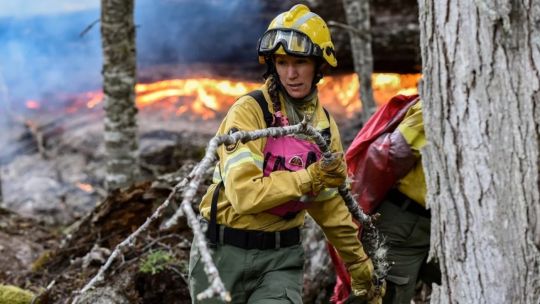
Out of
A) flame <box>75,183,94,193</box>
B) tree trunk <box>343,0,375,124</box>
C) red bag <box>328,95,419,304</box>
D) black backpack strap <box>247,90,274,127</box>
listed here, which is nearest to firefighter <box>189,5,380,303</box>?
black backpack strap <box>247,90,274,127</box>

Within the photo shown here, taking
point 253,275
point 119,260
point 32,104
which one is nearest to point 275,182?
point 253,275

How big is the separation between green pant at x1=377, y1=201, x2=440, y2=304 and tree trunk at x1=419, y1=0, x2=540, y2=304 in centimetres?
168

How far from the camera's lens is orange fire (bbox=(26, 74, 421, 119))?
496 inches

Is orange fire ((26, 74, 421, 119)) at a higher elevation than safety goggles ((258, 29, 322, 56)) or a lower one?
lower

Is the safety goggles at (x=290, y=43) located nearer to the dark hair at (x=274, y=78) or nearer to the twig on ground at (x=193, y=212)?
the dark hair at (x=274, y=78)

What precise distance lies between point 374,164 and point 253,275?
4.05 ft

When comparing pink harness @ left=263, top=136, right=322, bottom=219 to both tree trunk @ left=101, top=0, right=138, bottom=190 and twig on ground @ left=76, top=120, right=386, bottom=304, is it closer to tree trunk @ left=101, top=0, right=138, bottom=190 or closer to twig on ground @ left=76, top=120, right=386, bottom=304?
twig on ground @ left=76, top=120, right=386, bottom=304

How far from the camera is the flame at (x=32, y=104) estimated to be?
1400 centimetres

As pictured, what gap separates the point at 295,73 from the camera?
402 centimetres

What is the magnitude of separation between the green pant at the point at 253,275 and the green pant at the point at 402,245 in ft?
3.40

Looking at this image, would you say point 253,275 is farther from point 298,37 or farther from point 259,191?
point 298,37

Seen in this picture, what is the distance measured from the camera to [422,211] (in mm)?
4781

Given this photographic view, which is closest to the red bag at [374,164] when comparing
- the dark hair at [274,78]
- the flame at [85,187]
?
the dark hair at [274,78]

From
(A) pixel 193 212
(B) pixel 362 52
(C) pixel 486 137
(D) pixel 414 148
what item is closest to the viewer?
(A) pixel 193 212
